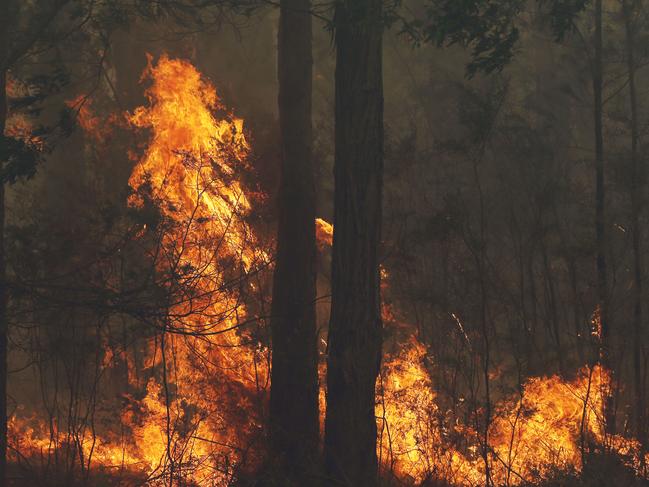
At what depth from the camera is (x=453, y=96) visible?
28234 millimetres

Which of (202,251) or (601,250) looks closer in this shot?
(202,251)

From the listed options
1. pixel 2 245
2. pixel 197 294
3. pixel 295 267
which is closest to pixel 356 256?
pixel 295 267

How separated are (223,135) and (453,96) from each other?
598 inches

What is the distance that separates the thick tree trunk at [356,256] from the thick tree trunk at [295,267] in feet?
7.00

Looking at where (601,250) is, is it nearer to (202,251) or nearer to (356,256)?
(202,251)

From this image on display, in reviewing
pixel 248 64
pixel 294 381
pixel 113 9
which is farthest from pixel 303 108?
pixel 248 64

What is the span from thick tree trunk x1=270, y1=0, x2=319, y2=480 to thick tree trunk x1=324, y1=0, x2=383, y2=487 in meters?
2.13

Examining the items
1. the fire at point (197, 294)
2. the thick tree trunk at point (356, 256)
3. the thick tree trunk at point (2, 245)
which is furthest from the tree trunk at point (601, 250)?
the thick tree trunk at point (2, 245)

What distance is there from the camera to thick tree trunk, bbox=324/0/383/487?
8.20 meters

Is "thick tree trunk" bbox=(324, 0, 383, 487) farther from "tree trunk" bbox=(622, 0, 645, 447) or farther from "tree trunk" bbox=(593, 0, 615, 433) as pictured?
"tree trunk" bbox=(622, 0, 645, 447)

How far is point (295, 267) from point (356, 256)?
8.45 ft

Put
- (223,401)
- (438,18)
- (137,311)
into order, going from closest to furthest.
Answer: (137,311) → (438,18) → (223,401)

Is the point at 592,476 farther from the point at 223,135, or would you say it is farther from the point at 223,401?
the point at 223,135

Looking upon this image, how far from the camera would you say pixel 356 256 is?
8305 millimetres
